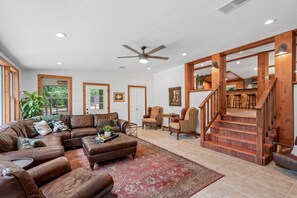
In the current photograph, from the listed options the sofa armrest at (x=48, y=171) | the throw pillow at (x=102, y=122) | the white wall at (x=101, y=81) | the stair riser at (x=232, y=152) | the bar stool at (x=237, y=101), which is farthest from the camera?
the bar stool at (x=237, y=101)

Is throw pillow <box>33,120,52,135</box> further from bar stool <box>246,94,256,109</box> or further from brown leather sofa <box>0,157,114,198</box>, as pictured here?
bar stool <box>246,94,256,109</box>

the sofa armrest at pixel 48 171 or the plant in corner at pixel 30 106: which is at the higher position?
the plant in corner at pixel 30 106

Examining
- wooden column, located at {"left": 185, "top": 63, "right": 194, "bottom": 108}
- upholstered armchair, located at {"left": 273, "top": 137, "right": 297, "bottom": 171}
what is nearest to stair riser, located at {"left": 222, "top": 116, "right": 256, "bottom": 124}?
upholstered armchair, located at {"left": 273, "top": 137, "right": 297, "bottom": 171}

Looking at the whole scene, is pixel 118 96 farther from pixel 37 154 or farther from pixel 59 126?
pixel 37 154

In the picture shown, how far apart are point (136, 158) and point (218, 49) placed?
3.48 m

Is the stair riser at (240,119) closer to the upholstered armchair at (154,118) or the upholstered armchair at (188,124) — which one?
the upholstered armchair at (188,124)

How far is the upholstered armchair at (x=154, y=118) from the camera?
20.5 feet

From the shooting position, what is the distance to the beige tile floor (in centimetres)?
205

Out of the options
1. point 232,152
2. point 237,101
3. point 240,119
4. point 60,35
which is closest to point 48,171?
point 60,35

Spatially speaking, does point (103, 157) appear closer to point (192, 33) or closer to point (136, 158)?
point (136, 158)

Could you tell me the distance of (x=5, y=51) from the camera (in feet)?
11.7

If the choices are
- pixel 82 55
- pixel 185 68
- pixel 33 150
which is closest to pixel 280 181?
pixel 33 150

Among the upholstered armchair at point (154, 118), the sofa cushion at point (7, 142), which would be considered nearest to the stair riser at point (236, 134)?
the upholstered armchair at point (154, 118)

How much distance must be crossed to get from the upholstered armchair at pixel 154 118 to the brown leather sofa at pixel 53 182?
4516 mm
